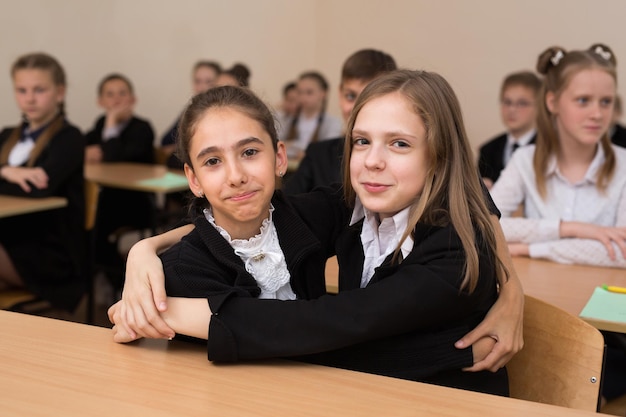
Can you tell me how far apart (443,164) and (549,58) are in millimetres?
1522

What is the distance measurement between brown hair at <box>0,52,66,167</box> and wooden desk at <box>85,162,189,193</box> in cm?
51

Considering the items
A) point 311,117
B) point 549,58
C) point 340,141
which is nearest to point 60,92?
point 340,141

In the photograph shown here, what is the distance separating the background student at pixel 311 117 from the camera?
6293mm

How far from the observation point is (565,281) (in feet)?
6.62

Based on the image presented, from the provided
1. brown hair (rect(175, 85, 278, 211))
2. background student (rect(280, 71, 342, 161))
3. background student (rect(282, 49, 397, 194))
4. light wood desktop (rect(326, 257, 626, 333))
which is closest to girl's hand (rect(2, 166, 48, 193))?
background student (rect(282, 49, 397, 194))

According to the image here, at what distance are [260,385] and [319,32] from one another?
6162 millimetres

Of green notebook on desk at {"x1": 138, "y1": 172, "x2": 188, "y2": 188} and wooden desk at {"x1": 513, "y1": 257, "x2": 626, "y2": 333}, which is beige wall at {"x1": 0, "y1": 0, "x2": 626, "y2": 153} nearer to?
green notebook on desk at {"x1": 138, "y1": 172, "x2": 188, "y2": 188}

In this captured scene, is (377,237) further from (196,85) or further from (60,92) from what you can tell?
(196,85)

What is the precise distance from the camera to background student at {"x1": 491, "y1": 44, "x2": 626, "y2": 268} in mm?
2463

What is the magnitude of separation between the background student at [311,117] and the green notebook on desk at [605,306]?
4.33m

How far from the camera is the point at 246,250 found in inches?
57.2

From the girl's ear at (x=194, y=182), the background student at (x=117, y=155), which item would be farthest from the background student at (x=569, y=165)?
the background student at (x=117, y=155)

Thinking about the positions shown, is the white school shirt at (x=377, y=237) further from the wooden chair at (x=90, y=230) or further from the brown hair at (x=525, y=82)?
the brown hair at (x=525, y=82)

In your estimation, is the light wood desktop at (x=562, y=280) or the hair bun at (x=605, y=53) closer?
the light wood desktop at (x=562, y=280)
